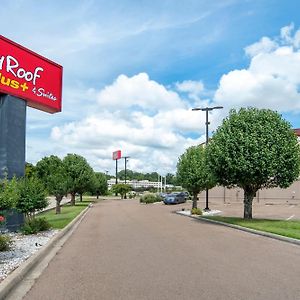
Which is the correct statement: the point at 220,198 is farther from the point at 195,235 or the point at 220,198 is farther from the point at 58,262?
the point at 58,262

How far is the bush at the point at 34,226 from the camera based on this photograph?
17.8m

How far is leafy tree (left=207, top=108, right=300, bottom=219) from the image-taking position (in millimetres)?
23375

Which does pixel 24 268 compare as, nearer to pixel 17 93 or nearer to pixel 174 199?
pixel 17 93

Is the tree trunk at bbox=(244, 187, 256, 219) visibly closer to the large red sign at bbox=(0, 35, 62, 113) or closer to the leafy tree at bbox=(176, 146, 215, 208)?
the leafy tree at bbox=(176, 146, 215, 208)

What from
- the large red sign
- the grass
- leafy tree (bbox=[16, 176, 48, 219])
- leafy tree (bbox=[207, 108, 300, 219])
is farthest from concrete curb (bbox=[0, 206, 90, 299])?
leafy tree (bbox=[207, 108, 300, 219])

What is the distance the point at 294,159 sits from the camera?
23.9 meters

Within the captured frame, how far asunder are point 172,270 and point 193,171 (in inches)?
960

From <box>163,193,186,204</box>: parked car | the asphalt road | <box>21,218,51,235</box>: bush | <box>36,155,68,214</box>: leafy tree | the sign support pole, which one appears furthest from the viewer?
<box>163,193,186,204</box>: parked car

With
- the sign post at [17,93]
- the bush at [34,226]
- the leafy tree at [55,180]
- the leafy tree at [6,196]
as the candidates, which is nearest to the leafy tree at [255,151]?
the sign post at [17,93]

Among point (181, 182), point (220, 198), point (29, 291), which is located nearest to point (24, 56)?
point (29, 291)

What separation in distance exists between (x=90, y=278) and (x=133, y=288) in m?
1.37

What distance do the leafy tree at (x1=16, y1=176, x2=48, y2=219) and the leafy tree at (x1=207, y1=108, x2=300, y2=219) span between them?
1012 centimetres

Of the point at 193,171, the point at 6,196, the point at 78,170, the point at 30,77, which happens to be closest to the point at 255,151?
the point at 193,171

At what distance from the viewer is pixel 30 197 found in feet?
58.0
